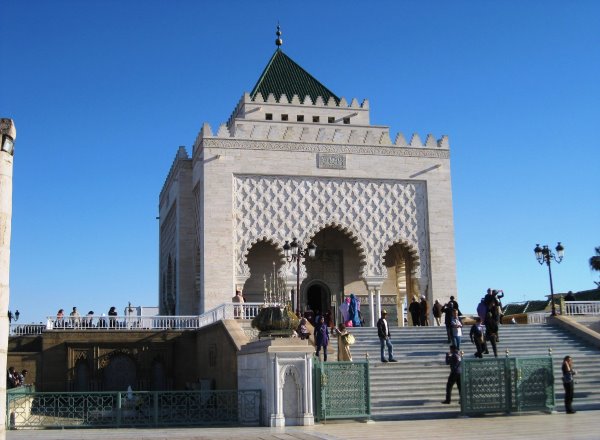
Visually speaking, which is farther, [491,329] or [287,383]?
[491,329]

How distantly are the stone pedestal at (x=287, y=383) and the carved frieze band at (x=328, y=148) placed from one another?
12068 millimetres

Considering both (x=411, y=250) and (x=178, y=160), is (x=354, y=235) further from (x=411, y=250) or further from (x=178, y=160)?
(x=178, y=160)

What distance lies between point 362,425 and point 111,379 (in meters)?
10.5

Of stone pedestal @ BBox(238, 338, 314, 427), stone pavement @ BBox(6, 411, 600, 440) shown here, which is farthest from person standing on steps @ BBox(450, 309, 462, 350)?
stone pedestal @ BBox(238, 338, 314, 427)

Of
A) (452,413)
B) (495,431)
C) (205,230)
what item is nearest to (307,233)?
(205,230)

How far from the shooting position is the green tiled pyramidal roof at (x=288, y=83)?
89.4 ft

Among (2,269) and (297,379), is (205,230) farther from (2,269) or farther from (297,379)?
(2,269)

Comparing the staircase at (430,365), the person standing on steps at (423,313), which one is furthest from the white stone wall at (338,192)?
the staircase at (430,365)

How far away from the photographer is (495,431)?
10359 millimetres

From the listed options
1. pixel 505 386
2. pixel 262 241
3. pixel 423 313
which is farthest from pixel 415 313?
pixel 505 386

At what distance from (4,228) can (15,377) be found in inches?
428

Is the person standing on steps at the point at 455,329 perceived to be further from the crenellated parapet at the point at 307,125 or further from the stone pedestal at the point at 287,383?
the crenellated parapet at the point at 307,125

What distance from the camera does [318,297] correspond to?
2523 cm

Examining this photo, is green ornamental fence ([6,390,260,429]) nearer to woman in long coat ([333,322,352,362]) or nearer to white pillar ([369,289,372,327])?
woman in long coat ([333,322,352,362])
